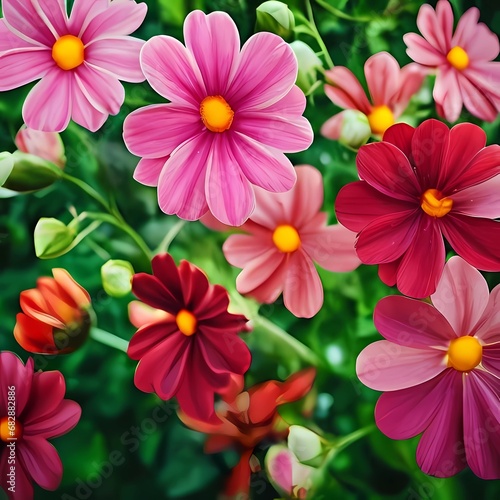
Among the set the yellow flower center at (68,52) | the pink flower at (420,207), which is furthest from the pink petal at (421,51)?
the yellow flower center at (68,52)

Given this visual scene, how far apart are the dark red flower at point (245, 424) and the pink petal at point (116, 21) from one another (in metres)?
0.47

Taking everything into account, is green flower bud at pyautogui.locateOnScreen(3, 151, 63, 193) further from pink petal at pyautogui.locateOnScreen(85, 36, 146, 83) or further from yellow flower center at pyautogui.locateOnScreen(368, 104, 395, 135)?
yellow flower center at pyautogui.locateOnScreen(368, 104, 395, 135)

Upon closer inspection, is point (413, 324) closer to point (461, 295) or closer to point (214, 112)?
point (461, 295)

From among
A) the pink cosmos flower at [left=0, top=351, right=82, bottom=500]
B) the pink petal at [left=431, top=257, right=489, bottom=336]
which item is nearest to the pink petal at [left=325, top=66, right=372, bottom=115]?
the pink petal at [left=431, top=257, right=489, bottom=336]

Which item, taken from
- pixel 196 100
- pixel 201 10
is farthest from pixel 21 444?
pixel 201 10

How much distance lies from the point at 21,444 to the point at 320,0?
670 mm

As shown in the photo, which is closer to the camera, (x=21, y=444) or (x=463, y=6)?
(x=21, y=444)

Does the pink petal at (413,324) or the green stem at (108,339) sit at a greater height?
the pink petal at (413,324)

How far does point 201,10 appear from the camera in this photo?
0.78m

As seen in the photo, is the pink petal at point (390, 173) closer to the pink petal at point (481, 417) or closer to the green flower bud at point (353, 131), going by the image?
the green flower bud at point (353, 131)

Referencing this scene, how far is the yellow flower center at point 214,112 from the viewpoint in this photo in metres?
0.76

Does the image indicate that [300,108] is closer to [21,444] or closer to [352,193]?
[352,193]

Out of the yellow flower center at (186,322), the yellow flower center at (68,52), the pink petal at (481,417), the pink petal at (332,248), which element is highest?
the yellow flower center at (68,52)

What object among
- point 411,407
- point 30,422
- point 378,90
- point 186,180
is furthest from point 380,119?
point 30,422
